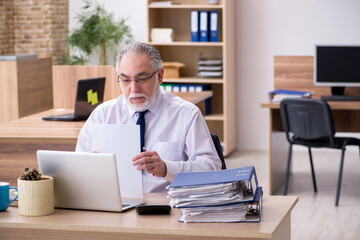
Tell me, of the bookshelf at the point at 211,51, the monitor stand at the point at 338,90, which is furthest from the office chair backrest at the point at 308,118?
the bookshelf at the point at 211,51

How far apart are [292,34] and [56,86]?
289cm

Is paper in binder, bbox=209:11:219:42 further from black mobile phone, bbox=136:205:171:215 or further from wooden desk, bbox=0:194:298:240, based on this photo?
black mobile phone, bbox=136:205:171:215

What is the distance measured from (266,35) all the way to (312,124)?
220cm

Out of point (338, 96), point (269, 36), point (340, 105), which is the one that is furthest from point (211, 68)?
point (340, 105)

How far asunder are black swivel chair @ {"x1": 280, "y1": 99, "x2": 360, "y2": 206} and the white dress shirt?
2.18 metres

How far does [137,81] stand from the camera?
260cm

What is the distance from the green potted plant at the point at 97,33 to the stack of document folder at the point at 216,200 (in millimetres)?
5121

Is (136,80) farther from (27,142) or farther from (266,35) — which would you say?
(266,35)

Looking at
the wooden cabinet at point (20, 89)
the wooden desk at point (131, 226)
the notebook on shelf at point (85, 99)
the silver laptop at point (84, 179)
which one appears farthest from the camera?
the wooden cabinet at point (20, 89)

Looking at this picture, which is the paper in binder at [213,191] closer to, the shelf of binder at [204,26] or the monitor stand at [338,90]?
the monitor stand at [338,90]

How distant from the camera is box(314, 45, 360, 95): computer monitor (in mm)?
5398

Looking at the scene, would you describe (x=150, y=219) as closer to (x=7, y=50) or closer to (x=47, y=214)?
(x=47, y=214)

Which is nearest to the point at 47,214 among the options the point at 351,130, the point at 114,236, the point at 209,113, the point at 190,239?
the point at 114,236

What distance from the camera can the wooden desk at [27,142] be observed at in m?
3.51
